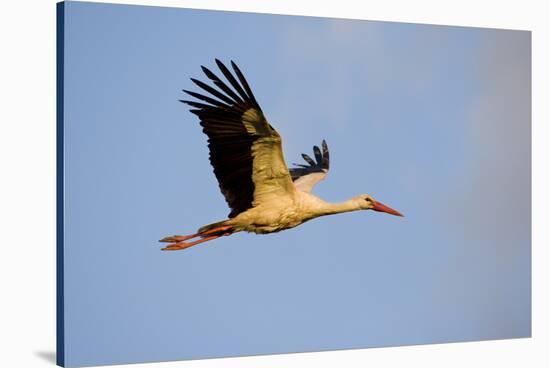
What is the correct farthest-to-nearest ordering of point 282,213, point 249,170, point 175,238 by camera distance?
point 282,213, point 249,170, point 175,238

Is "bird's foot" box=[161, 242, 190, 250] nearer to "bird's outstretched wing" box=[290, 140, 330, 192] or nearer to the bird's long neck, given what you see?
"bird's outstretched wing" box=[290, 140, 330, 192]

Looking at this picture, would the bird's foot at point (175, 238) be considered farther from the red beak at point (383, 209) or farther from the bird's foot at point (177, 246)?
the red beak at point (383, 209)

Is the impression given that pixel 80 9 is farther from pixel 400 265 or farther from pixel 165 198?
pixel 400 265

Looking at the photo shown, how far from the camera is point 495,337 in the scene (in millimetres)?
9133

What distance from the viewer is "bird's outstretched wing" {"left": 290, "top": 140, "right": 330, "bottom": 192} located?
8.29m

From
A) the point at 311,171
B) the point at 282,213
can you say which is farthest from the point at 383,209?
the point at 282,213

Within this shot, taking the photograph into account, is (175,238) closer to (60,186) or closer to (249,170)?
(249,170)

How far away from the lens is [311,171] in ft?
27.3

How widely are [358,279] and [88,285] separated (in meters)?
2.01

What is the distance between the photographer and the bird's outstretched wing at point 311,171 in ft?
27.2

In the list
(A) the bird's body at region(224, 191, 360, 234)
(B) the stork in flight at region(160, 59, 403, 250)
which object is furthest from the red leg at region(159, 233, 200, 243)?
(A) the bird's body at region(224, 191, 360, 234)

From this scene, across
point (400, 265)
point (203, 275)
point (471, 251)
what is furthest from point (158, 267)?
point (471, 251)

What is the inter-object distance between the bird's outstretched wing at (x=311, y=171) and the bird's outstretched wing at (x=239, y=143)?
11 centimetres

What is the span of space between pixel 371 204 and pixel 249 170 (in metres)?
1.02
